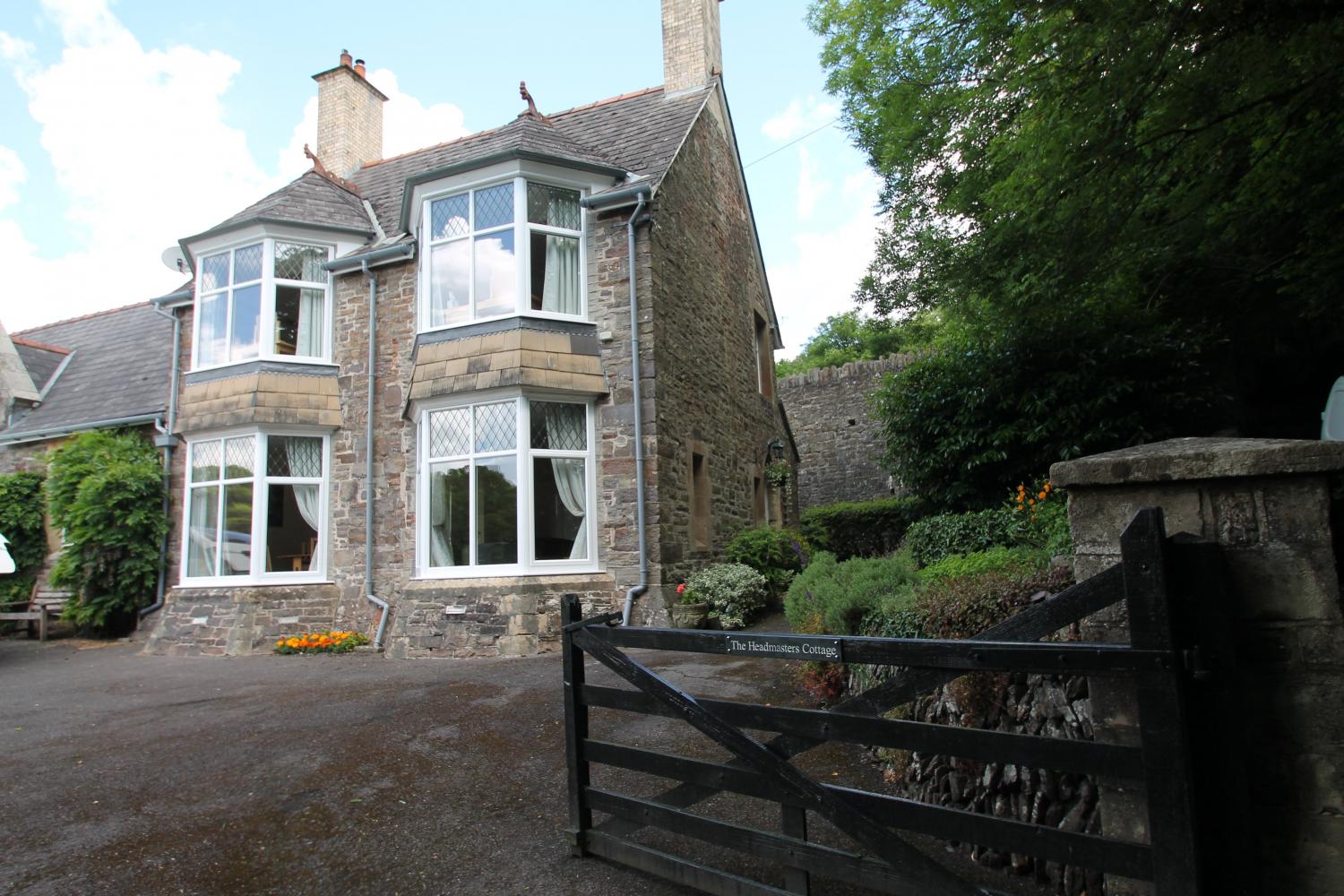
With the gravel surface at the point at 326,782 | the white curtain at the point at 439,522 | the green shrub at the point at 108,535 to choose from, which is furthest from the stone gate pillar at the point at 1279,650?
the green shrub at the point at 108,535

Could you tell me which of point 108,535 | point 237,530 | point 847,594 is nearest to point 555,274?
point 237,530

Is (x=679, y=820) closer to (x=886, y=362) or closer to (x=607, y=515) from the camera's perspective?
(x=607, y=515)

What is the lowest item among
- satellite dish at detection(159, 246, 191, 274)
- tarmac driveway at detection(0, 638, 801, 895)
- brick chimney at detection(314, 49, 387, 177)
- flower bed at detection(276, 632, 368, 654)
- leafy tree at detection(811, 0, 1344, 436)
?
tarmac driveway at detection(0, 638, 801, 895)

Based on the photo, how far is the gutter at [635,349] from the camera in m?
10.4

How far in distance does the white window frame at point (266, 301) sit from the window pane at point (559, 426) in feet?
14.1

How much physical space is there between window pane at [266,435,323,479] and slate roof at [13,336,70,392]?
30.7ft

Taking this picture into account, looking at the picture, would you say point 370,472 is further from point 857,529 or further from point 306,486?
point 857,529

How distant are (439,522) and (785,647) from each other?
8836mm

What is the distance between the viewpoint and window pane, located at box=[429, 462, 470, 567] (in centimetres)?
1076

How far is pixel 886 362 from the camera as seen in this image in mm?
22109

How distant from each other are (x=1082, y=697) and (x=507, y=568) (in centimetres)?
830

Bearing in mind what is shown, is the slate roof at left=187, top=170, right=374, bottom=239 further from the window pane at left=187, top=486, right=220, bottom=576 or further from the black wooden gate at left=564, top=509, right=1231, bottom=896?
the black wooden gate at left=564, top=509, right=1231, bottom=896

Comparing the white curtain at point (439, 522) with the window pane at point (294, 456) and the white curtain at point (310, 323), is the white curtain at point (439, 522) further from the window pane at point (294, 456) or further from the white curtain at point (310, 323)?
the white curtain at point (310, 323)

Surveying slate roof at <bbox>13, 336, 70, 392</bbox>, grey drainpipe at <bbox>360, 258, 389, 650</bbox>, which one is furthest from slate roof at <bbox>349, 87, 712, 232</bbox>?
slate roof at <bbox>13, 336, 70, 392</bbox>
